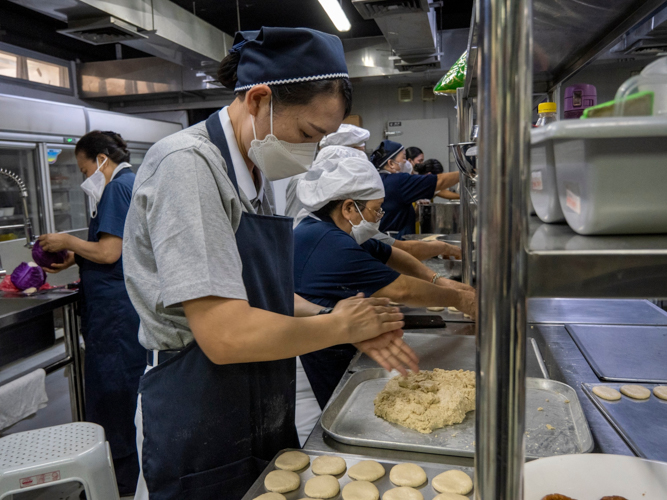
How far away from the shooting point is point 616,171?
49 cm

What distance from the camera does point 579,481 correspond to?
2.69ft

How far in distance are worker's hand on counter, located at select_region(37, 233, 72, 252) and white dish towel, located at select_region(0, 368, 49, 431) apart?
673 mm

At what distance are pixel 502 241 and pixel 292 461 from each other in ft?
2.67

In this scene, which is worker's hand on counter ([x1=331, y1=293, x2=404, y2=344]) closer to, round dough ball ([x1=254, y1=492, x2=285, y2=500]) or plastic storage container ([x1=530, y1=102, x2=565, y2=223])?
round dough ball ([x1=254, y1=492, x2=285, y2=500])

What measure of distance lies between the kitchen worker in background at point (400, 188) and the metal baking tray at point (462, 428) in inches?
117

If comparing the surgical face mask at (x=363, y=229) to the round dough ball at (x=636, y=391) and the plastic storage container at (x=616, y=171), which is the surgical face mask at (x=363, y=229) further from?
the plastic storage container at (x=616, y=171)

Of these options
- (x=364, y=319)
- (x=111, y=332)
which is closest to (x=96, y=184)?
(x=111, y=332)

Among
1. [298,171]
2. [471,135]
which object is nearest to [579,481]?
[298,171]

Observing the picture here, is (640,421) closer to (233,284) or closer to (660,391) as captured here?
(660,391)

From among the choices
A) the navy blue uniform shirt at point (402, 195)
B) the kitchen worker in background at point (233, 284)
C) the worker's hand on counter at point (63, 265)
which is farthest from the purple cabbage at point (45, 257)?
the navy blue uniform shirt at point (402, 195)

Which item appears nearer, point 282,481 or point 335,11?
point 282,481

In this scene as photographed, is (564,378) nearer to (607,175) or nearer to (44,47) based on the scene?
(607,175)

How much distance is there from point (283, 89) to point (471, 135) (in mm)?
1191

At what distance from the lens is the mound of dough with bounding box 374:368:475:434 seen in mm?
1236
